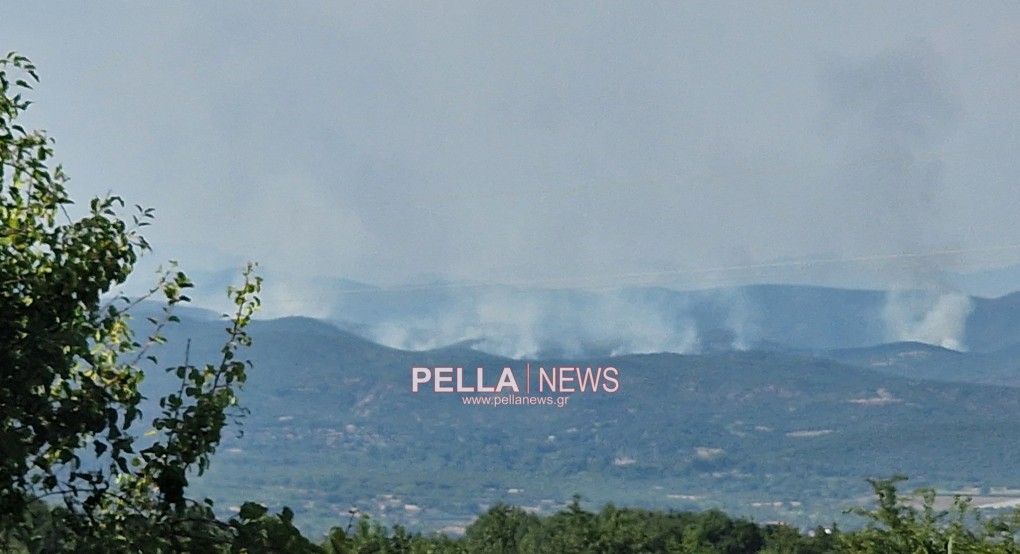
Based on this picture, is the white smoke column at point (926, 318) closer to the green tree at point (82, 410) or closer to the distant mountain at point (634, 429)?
the distant mountain at point (634, 429)

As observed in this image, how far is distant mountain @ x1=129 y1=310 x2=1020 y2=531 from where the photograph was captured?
3762cm

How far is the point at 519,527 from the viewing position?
Result: 42.6ft

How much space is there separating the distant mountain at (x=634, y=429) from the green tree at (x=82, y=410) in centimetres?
3385

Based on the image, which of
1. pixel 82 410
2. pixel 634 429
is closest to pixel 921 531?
pixel 82 410

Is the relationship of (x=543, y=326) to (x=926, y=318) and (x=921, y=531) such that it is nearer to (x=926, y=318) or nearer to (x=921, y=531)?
(x=926, y=318)

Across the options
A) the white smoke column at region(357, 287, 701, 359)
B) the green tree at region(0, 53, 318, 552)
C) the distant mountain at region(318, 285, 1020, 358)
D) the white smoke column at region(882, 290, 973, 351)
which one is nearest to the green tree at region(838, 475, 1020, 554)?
the green tree at region(0, 53, 318, 552)

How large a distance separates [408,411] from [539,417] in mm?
3855

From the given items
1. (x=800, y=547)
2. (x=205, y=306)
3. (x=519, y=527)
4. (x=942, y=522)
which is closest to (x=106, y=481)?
(x=942, y=522)

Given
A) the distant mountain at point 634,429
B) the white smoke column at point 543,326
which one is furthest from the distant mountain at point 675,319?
the distant mountain at point 634,429

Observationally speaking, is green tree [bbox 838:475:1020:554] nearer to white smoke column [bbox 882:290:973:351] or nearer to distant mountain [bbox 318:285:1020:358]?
distant mountain [bbox 318:285:1020:358]

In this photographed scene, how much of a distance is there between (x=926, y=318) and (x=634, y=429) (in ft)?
32.4

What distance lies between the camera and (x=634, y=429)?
134 ft

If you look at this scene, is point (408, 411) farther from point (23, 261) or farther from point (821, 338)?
point (23, 261)

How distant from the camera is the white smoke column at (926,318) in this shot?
1688 inches
